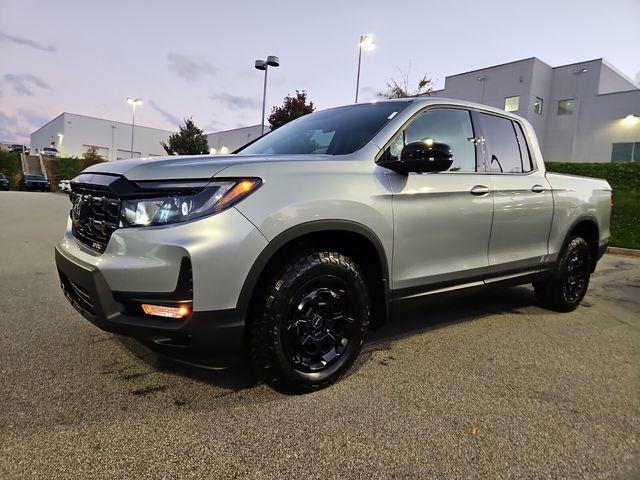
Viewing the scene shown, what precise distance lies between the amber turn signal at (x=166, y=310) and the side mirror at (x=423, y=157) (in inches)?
58.9

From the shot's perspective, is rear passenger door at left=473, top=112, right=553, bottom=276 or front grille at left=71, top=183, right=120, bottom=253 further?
rear passenger door at left=473, top=112, right=553, bottom=276

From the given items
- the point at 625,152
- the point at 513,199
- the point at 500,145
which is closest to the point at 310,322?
the point at 513,199

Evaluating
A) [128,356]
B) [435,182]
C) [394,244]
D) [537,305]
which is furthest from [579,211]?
[128,356]

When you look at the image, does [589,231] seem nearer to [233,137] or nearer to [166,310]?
[166,310]

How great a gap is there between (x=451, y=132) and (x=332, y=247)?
1432 mm

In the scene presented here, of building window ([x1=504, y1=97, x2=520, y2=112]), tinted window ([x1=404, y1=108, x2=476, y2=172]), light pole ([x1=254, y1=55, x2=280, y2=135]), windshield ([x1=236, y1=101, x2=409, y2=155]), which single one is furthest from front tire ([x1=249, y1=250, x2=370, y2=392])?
building window ([x1=504, y1=97, x2=520, y2=112])

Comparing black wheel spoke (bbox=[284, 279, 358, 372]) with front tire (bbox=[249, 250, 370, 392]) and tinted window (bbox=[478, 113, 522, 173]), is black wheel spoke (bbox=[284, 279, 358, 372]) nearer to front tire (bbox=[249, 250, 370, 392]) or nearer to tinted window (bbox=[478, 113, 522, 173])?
front tire (bbox=[249, 250, 370, 392])

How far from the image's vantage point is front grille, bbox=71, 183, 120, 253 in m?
2.30

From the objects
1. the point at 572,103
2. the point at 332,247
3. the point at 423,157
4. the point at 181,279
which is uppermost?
the point at 572,103

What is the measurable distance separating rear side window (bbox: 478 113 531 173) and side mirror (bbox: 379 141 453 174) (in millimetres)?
1049

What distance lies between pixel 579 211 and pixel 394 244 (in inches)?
104

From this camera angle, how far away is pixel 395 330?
12.4 ft

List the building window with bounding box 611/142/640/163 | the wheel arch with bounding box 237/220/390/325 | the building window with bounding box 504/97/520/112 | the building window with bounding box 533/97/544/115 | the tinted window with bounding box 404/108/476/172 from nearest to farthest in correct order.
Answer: the wheel arch with bounding box 237/220/390/325, the tinted window with bounding box 404/108/476/172, the building window with bounding box 611/142/640/163, the building window with bounding box 533/97/544/115, the building window with bounding box 504/97/520/112

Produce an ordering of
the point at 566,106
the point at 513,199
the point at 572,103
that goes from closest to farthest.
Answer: the point at 513,199, the point at 572,103, the point at 566,106
